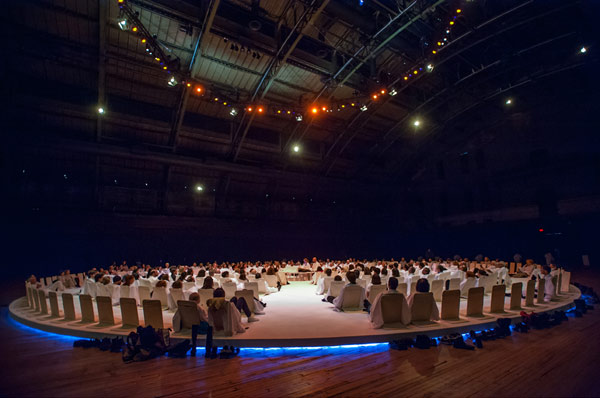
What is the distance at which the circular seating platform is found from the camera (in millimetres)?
5367

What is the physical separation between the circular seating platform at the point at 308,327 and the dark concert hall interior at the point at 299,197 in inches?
2.4

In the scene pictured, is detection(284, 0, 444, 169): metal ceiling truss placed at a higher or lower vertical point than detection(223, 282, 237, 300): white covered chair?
higher

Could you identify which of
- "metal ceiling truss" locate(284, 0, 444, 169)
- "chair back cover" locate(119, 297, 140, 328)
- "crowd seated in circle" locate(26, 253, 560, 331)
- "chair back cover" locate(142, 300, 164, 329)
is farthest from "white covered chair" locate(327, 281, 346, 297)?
"metal ceiling truss" locate(284, 0, 444, 169)

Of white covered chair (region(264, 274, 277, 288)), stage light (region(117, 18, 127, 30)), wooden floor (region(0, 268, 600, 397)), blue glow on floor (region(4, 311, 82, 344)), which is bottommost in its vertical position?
blue glow on floor (region(4, 311, 82, 344))

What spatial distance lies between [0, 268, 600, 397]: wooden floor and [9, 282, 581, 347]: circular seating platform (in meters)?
0.26

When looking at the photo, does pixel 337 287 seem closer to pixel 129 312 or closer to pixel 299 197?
pixel 129 312

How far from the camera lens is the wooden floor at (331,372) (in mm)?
3621

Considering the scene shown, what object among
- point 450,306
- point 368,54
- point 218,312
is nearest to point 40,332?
point 218,312

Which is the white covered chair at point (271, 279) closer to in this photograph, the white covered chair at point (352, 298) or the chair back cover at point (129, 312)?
the white covered chair at point (352, 298)

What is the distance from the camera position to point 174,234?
63.7 feet

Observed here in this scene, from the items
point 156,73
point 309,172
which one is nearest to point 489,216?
point 309,172

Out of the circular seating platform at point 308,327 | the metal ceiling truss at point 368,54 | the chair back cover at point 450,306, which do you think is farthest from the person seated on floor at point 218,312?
the metal ceiling truss at point 368,54

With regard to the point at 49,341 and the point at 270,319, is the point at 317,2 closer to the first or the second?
the point at 270,319

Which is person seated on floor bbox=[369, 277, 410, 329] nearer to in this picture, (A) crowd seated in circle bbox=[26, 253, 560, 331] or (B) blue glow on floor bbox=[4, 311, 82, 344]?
(A) crowd seated in circle bbox=[26, 253, 560, 331]
